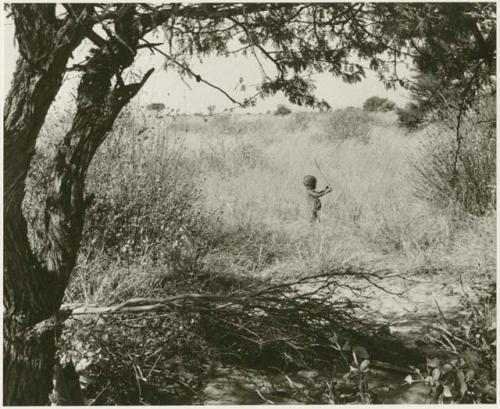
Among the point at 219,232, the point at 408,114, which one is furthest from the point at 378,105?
the point at 219,232

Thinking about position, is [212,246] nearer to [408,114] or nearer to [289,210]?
[289,210]

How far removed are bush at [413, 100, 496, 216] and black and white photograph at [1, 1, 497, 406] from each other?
24mm

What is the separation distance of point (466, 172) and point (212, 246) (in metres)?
2.98

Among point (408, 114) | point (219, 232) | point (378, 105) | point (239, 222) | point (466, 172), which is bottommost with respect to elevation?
point (219, 232)

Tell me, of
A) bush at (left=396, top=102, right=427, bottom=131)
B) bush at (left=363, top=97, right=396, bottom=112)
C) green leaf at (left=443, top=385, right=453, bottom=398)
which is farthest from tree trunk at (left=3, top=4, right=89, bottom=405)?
bush at (left=363, top=97, right=396, bottom=112)

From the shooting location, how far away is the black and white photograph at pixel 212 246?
274cm

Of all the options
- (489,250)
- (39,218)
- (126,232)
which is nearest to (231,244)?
(126,232)

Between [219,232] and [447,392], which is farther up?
[219,232]

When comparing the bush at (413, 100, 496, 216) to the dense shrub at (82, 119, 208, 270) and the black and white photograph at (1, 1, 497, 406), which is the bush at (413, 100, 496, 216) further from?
the dense shrub at (82, 119, 208, 270)

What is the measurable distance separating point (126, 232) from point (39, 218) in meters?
0.86

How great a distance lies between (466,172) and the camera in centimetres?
642

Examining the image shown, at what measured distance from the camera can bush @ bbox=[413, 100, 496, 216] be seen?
20.6 feet

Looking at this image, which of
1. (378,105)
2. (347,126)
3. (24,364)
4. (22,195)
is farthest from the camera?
(378,105)

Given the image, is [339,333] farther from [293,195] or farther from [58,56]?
[293,195]
